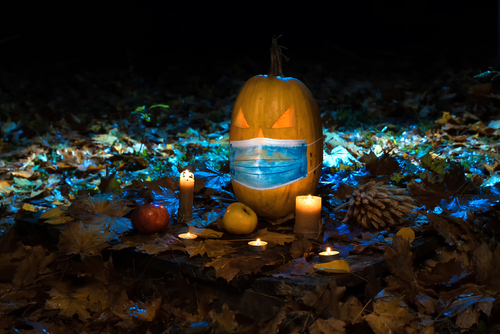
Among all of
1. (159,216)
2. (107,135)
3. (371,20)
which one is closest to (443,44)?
(371,20)

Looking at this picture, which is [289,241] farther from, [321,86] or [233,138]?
[321,86]

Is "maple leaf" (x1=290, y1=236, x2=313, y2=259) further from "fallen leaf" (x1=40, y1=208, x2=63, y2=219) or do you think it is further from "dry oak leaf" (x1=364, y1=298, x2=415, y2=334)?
"fallen leaf" (x1=40, y1=208, x2=63, y2=219)

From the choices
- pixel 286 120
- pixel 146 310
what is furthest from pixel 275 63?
pixel 146 310

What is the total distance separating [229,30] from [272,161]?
877 centimetres

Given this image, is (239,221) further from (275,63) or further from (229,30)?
(229,30)

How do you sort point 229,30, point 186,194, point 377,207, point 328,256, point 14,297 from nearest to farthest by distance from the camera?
point 328,256 < point 14,297 < point 377,207 < point 186,194 < point 229,30

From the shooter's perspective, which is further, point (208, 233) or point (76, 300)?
point (208, 233)

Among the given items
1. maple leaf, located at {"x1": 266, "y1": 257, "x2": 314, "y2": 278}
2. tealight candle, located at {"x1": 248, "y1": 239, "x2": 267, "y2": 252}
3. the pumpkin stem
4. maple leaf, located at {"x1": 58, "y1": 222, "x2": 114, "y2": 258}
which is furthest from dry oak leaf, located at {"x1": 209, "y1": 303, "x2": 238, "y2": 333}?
the pumpkin stem

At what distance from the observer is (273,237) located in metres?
2.31

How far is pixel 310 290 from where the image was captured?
71.4 inches

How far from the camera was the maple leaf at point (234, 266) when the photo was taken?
6.27ft

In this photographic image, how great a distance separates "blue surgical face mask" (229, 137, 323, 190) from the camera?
2.44 metres

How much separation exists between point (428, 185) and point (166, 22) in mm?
8782

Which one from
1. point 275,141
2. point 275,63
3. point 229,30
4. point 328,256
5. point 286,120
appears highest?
point 229,30
